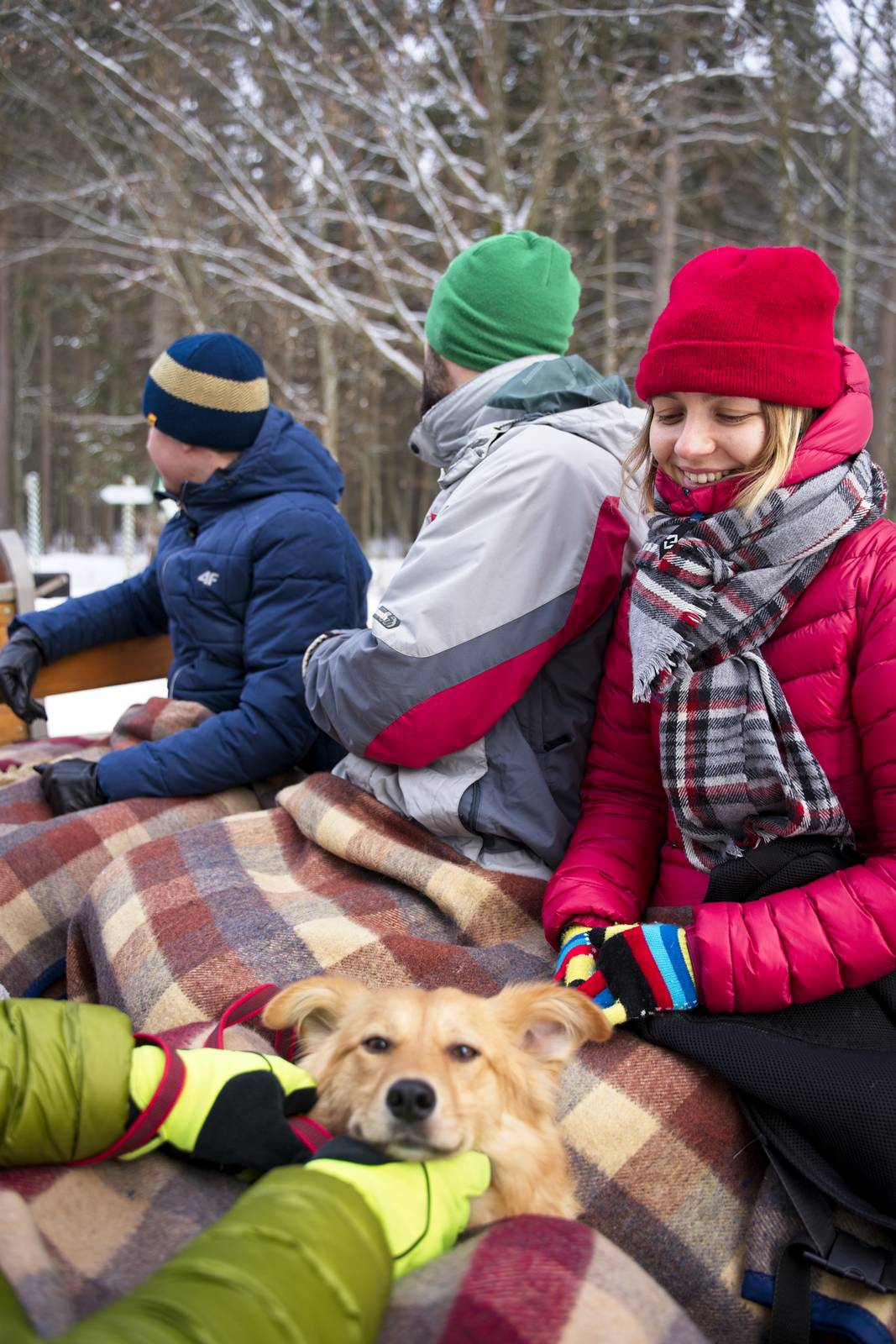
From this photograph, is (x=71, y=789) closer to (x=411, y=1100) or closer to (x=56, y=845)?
(x=56, y=845)

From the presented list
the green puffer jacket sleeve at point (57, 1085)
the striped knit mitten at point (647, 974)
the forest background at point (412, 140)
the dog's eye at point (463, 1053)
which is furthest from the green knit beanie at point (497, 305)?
the forest background at point (412, 140)

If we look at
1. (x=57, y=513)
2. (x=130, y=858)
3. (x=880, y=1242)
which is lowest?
(x=57, y=513)

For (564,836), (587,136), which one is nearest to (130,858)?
(564,836)

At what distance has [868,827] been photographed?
194 centimetres

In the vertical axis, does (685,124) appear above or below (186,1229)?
above

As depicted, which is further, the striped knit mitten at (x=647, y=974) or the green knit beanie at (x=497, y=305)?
the green knit beanie at (x=497, y=305)

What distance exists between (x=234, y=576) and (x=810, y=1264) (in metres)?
2.40

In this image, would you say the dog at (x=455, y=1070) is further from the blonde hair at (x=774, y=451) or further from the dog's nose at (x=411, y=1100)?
the blonde hair at (x=774, y=451)

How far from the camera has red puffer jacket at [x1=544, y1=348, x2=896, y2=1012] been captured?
5.86 feet

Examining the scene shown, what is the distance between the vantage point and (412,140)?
8641mm

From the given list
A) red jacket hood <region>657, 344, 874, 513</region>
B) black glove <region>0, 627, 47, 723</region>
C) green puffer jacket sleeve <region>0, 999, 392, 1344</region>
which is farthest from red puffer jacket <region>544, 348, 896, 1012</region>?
black glove <region>0, 627, 47, 723</region>

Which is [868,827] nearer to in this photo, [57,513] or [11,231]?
[11,231]

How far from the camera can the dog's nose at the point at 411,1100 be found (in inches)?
57.6

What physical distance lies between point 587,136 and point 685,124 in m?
1.20
